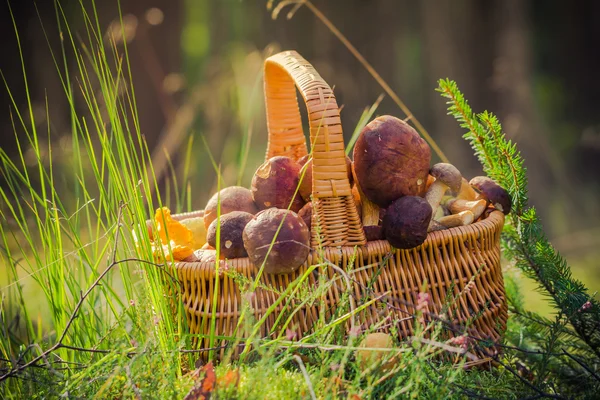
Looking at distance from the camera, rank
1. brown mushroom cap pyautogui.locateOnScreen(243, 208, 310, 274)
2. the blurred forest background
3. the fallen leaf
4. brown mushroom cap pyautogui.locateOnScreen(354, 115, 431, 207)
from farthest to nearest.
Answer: the blurred forest background
brown mushroom cap pyautogui.locateOnScreen(354, 115, 431, 207)
brown mushroom cap pyautogui.locateOnScreen(243, 208, 310, 274)
the fallen leaf

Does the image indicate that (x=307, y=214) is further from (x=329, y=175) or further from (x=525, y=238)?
(x=525, y=238)

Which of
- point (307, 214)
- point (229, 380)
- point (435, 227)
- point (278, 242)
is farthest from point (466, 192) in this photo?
point (229, 380)

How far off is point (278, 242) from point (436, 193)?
527 mm

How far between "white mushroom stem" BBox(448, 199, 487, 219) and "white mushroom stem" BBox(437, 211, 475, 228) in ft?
0.12

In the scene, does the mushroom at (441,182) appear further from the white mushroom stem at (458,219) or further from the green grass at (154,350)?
the green grass at (154,350)

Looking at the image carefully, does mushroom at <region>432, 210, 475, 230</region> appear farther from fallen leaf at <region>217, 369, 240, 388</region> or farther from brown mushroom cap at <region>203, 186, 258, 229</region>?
fallen leaf at <region>217, 369, 240, 388</region>

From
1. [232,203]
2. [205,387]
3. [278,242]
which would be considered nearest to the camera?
[205,387]

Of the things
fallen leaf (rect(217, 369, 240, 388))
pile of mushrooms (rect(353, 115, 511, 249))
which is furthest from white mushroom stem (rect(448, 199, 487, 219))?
fallen leaf (rect(217, 369, 240, 388))

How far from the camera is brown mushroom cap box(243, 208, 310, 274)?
1217 mm

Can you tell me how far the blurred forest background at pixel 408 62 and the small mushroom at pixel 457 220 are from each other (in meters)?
1.97

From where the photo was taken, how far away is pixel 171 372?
966 mm

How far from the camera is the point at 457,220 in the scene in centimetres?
144

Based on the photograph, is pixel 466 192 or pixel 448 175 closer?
pixel 448 175

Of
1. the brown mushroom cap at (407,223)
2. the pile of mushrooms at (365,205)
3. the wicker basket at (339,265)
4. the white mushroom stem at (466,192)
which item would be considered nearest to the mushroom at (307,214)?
the pile of mushrooms at (365,205)
